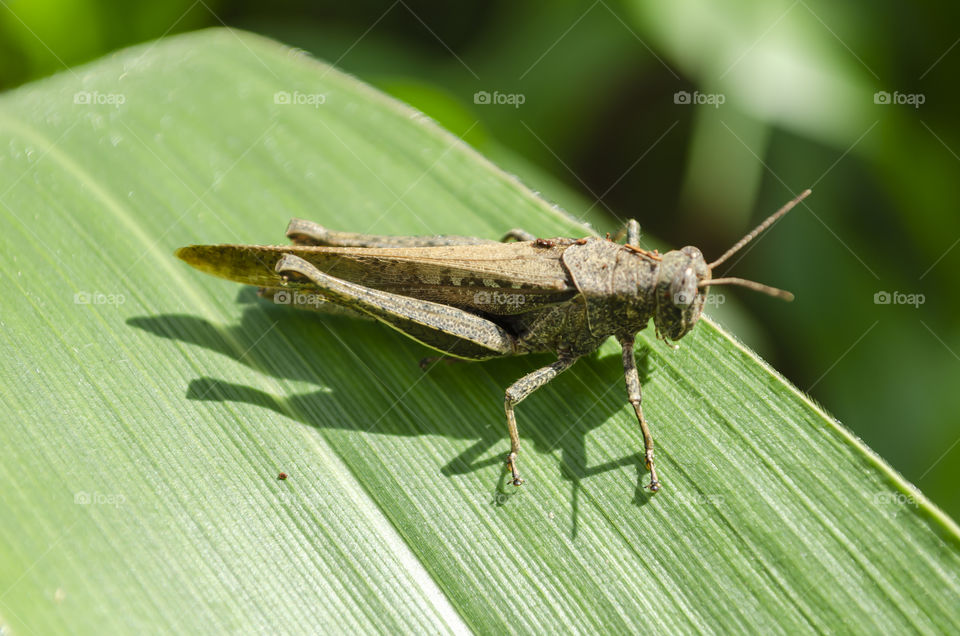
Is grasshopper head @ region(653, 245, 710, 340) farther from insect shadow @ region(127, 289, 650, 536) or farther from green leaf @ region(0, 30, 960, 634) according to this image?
insect shadow @ region(127, 289, 650, 536)

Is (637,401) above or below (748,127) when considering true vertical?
below

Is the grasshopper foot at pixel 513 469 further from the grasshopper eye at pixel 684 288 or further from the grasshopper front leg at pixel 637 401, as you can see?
the grasshopper eye at pixel 684 288

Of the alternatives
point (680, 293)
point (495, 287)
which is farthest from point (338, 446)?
point (680, 293)

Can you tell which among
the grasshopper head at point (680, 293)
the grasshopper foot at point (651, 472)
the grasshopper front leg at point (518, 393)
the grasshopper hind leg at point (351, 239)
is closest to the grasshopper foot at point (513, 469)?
the grasshopper front leg at point (518, 393)

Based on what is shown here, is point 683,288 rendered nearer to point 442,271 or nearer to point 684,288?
point 684,288

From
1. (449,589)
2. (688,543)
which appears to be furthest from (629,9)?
(449,589)

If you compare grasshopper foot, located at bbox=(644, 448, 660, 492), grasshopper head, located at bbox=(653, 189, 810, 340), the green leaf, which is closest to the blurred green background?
the green leaf
